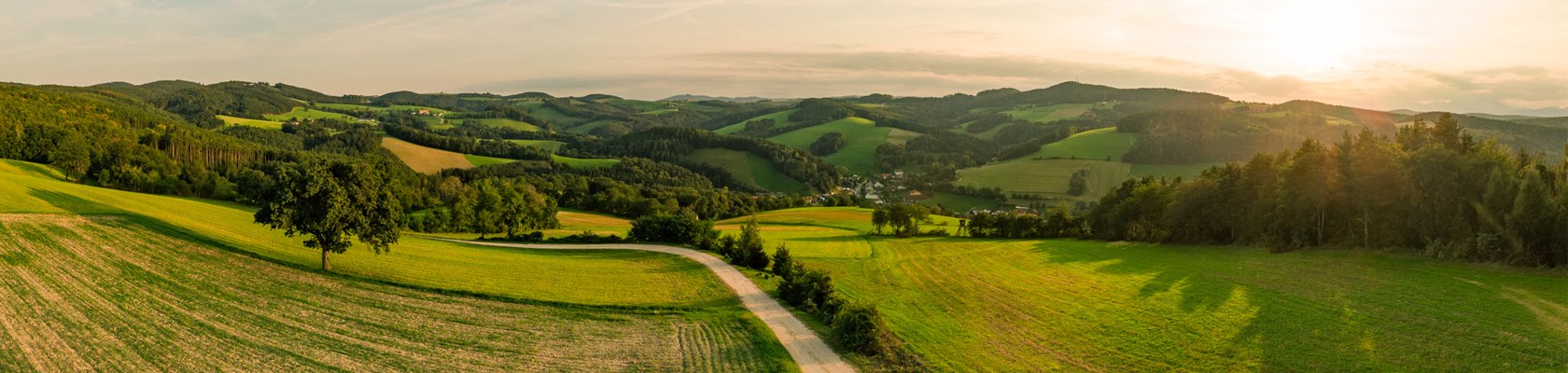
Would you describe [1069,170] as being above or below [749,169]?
above

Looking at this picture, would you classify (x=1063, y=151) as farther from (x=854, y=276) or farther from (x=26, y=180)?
(x=26, y=180)

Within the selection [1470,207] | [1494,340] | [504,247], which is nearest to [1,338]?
[504,247]

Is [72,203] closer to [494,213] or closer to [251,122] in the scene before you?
[494,213]

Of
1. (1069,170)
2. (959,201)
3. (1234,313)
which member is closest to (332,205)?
(1234,313)

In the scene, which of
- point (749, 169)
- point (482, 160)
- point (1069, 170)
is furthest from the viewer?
point (749, 169)

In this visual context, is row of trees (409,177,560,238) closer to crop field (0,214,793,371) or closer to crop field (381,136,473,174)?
crop field (0,214,793,371)

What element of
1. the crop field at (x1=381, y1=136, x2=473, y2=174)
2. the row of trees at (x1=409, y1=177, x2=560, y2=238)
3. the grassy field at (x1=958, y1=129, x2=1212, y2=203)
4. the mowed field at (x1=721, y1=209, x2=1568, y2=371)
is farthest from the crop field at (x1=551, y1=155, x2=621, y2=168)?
the mowed field at (x1=721, y1=209, x2=1568, y2=371)

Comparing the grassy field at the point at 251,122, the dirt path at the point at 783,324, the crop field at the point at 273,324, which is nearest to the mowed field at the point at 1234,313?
the dirt path at the point at 783,324

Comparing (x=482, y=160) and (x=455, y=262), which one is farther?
(x=482, y=160)
